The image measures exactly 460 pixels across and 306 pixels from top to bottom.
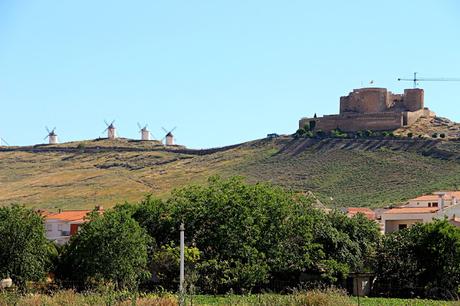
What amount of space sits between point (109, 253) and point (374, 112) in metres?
91.9

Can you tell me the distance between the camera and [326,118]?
127 metres

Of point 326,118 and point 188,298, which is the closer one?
point 188,298

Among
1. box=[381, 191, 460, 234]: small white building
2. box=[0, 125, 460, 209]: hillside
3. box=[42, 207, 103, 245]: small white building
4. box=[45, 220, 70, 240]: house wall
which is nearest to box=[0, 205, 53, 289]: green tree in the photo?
box=[42, 207, 103, 245]: small white building

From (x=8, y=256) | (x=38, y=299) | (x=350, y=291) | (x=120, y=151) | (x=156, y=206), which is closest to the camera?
(x=38, y=299)

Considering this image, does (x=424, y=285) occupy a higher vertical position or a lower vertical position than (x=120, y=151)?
lower

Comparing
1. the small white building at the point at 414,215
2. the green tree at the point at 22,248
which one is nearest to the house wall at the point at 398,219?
the small white building at the point at 414,215

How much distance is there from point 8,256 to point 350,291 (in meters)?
15.5

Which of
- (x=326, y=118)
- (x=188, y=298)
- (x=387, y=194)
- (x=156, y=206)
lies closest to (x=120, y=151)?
(x=326, y=118)

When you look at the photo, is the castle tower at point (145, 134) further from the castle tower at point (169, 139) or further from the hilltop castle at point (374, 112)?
the hilltop castle at point (374, 112)

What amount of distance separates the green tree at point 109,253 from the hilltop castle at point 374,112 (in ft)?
280

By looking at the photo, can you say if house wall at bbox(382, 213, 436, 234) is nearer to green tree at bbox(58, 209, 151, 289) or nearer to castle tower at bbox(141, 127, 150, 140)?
green tree at bbox(58, 209, 151, 289)

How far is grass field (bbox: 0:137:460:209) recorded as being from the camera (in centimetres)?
9456

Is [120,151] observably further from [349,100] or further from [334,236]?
[334,236]

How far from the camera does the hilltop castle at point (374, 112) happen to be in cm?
12206
